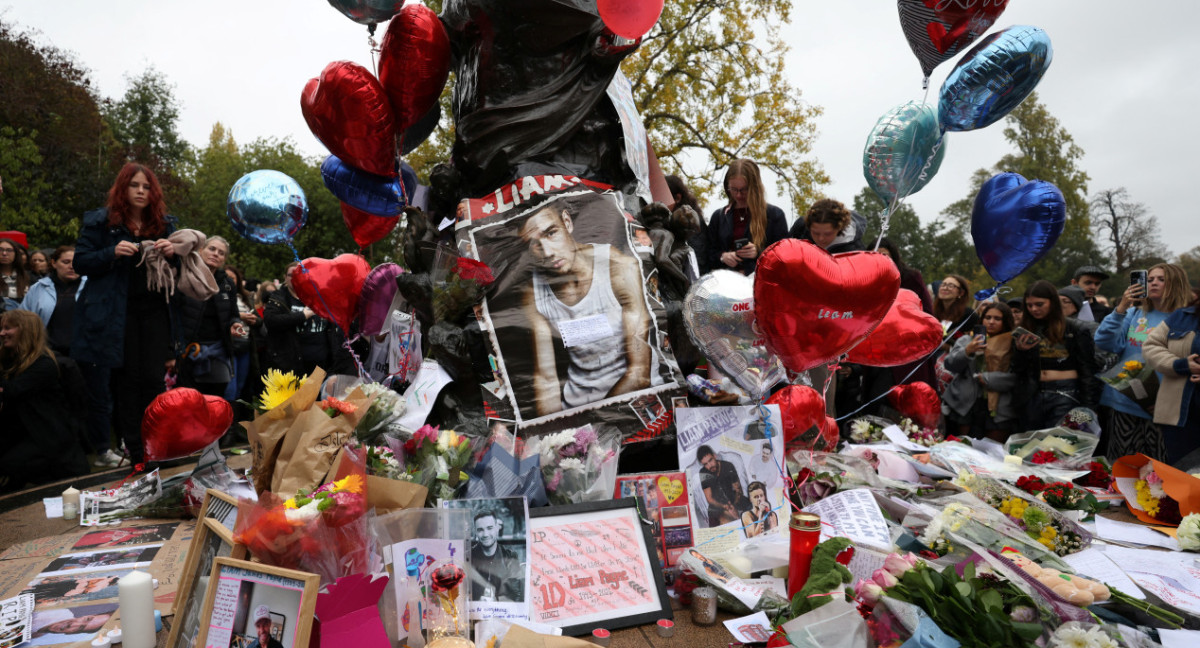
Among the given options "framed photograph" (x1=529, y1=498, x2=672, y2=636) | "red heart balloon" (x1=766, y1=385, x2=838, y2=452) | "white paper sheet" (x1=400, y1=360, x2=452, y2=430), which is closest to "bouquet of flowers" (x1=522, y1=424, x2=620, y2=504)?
"framed photograph" (x1=529, y1=498, x2=672, y2=636)

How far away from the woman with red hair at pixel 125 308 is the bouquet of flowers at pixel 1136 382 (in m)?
6.61

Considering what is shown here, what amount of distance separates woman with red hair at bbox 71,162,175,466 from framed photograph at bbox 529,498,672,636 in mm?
3646

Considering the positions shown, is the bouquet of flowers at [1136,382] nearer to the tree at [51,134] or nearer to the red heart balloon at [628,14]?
the red heart balloon at [628,14]

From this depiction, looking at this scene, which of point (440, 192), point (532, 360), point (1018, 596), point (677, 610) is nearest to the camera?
point (1018, 596)

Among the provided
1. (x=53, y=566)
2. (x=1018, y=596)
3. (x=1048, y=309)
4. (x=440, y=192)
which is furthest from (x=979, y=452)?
(x=53, y=566)

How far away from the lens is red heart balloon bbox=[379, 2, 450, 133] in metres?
4.04

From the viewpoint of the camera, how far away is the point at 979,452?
4.74 metres

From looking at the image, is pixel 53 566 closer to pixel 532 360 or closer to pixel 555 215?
pixel 532 360

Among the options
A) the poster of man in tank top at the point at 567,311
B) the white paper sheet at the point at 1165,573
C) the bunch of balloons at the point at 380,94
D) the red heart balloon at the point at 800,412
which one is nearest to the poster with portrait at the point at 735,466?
the red heart balloon at the point at 800,412

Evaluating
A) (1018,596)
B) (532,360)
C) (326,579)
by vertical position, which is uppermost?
(532,360)

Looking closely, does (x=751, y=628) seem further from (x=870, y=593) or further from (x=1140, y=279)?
(x=1140, y=279)

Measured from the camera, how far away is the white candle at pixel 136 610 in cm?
216

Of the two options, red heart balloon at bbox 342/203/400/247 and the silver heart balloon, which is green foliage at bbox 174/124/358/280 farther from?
the silver heart balloon

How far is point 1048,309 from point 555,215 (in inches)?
149
